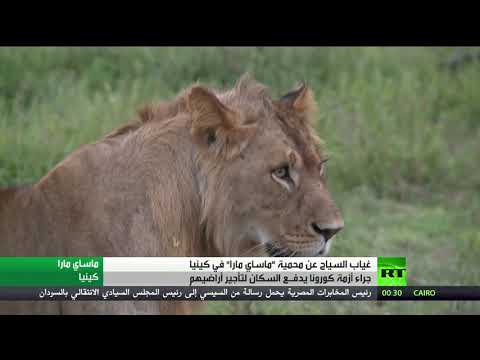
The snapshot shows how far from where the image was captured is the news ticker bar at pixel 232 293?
3918mm

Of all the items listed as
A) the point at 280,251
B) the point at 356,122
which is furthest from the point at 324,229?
the point at 356,122

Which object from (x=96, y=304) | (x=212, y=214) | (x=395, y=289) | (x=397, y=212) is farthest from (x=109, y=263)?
(x=397, y=212)

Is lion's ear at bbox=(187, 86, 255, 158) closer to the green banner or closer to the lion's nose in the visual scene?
the lion's nose

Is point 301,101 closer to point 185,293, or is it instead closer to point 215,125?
point 215,125

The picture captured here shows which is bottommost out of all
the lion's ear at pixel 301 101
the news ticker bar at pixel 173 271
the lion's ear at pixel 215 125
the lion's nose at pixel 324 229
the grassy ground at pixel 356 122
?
the news ticker bar at pixel 173 271

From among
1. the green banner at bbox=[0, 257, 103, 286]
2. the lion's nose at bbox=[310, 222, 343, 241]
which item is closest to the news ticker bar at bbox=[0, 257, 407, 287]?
the green banner at bbox=[0, 257, 103, 286]

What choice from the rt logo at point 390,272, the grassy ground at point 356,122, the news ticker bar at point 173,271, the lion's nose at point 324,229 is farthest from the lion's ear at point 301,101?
the grassy ground at point 356,122

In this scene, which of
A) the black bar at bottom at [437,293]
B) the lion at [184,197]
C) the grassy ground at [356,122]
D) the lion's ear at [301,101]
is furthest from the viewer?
the grassy ground at [356,122]

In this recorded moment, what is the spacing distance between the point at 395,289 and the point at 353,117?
3.41m

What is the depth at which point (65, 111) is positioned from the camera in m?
6.96

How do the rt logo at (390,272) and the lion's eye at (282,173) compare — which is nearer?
the lion's eye at (282,173)

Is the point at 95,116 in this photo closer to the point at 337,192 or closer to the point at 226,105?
the point at 337,192

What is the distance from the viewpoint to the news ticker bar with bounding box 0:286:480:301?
3918 millimetres

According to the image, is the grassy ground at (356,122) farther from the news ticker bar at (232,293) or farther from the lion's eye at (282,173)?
the lion's eye at (282,173)
